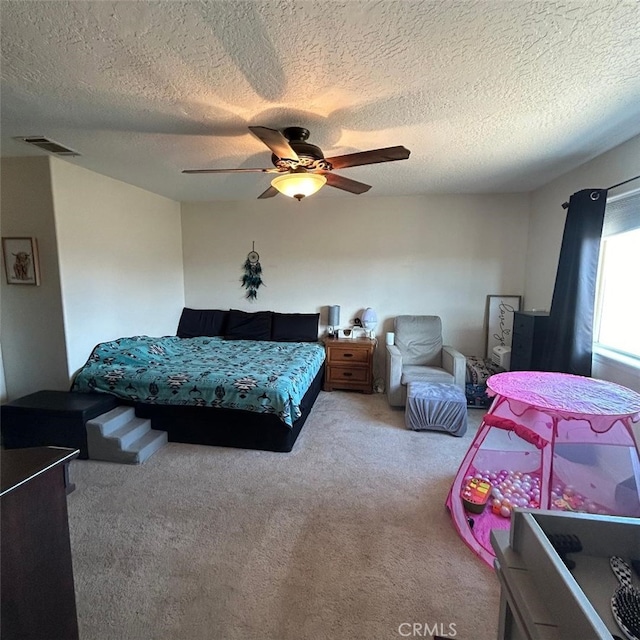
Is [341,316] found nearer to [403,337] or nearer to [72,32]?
[403,337]

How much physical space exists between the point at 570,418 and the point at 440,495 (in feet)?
3.45

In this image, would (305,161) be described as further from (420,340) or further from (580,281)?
(420,340)

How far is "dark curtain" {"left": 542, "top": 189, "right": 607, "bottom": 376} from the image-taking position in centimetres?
267

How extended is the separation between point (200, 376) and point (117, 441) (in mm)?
772

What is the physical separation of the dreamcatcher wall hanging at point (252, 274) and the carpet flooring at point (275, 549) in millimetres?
2496

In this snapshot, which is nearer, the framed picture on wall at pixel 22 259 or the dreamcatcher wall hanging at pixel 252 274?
the framed picture on wall at pixel 22 259

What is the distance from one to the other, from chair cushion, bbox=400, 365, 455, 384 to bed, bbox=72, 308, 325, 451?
100 cm

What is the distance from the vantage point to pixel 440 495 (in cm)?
230

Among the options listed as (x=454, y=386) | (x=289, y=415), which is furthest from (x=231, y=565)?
(x=454, y=386)

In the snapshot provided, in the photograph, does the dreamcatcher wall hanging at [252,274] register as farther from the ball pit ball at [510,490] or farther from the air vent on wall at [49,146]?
the ball pit ball at [510,490]

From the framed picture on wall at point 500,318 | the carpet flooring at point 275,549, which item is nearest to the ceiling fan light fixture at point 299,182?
the carpet flooring at point 275,549

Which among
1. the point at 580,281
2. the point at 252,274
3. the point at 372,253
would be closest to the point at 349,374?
the point at 372,253

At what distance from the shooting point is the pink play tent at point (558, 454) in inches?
67.4

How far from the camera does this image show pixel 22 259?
10.1ft
